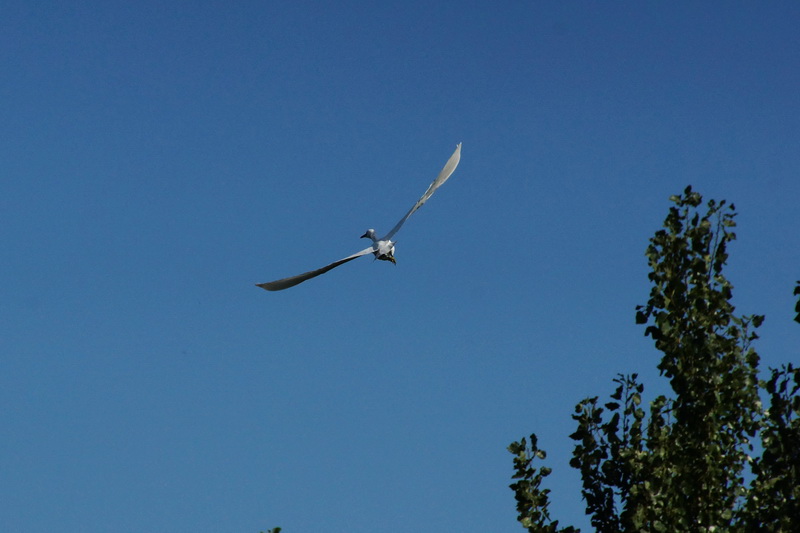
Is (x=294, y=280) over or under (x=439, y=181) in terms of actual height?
under

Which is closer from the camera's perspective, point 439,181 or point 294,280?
point 294,280

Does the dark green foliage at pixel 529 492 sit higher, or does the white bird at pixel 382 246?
the white bird at pixel 382 246

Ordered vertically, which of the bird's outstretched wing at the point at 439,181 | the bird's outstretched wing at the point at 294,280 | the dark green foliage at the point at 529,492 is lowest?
the dark green foliage at the point at 529,492

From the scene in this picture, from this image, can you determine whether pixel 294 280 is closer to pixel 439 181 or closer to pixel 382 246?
pixel 382 246

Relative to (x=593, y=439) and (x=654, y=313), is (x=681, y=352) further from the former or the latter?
(x=593, y=439)

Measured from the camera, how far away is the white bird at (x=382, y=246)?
595 inches

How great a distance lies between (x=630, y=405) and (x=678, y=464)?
1.13 m

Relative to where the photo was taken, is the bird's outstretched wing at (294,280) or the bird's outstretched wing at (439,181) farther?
the bird's outstretched wing at (439,181)

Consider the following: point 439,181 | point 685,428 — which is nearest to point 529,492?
point 685,428

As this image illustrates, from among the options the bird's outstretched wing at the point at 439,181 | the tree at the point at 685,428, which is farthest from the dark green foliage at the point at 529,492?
the bird's outstretched wing at the point at 439,181

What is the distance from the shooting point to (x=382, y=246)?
16.8m

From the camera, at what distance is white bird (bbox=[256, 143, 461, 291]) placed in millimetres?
15125

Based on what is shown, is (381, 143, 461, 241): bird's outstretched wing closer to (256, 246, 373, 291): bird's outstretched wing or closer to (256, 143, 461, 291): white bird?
(256, 143, 461, 291): white bird

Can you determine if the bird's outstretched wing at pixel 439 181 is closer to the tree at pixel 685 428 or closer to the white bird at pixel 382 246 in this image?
the white bird at pixel 382 246
